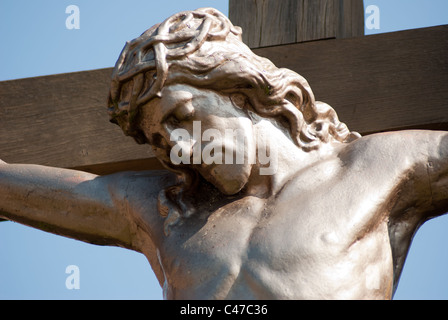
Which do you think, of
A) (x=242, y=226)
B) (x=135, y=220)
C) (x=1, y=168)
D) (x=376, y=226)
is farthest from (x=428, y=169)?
(x=1, y=168)

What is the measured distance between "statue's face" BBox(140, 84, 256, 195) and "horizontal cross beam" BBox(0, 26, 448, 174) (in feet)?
2.10

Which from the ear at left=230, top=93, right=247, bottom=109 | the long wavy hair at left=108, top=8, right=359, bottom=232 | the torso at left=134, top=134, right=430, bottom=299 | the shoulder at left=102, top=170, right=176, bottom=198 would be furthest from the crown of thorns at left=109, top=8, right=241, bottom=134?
the torso at left=134, top=134, right=430, bottom=299

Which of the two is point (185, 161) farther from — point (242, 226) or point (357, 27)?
point (357, 27)

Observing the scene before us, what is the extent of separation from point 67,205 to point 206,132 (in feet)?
2.05

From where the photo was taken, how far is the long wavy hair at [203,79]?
467 centimetres

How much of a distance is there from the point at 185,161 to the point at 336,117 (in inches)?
23.2

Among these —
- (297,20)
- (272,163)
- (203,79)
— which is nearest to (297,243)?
(272,163)

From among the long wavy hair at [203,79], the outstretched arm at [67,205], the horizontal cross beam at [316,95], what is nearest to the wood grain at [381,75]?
the horizontal cross beam at [316,95]

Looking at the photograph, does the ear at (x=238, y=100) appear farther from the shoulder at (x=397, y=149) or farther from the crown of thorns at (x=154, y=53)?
the shoulder at (x=397, y=149)

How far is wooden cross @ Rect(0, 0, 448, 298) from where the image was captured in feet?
17.1

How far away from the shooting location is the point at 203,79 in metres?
4.68

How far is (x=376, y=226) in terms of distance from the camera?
4629 millimetres
